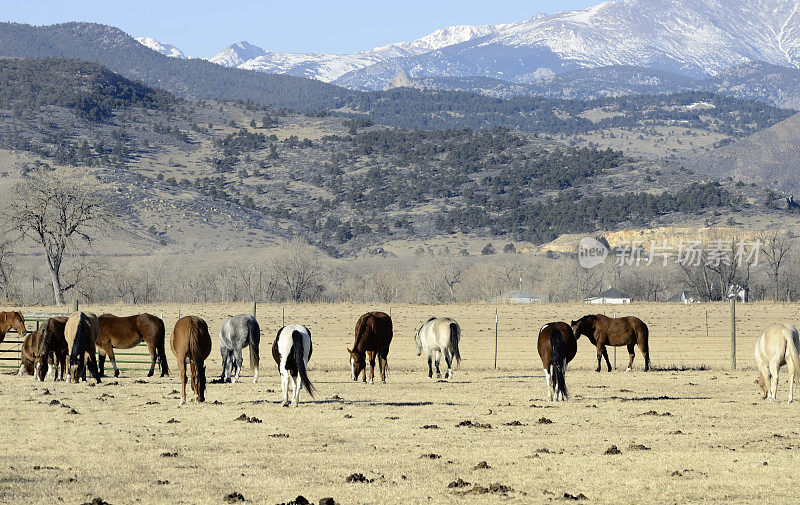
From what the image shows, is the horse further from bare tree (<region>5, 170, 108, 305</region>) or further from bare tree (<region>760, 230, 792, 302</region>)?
bare tree (<region>760, 230, 792, 302</region>)

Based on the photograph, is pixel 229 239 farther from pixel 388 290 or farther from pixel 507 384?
pixel 507 384

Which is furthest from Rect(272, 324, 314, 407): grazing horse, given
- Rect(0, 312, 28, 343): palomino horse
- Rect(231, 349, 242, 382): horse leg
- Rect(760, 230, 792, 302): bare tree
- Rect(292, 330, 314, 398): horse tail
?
Rect(760, 230, 792, 302): bare tree

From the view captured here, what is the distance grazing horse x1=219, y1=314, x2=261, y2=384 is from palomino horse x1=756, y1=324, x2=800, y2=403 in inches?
430

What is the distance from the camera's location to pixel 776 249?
10306 centimetres

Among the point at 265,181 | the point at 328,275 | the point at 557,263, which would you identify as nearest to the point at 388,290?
the point at 328,275

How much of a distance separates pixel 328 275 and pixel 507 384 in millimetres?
71723

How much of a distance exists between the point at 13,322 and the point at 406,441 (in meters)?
15.8

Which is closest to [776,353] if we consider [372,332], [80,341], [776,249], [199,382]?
[372,332]

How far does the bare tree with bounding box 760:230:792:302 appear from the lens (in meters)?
89.2

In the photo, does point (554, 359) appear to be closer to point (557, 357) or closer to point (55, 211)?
point (557, 357)

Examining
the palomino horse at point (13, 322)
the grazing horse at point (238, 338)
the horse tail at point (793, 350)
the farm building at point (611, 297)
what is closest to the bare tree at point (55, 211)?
the palomino horse at point (13, 322)

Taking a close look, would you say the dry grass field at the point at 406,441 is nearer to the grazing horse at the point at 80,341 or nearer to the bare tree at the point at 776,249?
the grazing horse at the point at 80,341

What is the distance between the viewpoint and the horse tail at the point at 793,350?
19891mm

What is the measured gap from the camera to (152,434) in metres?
15.8
